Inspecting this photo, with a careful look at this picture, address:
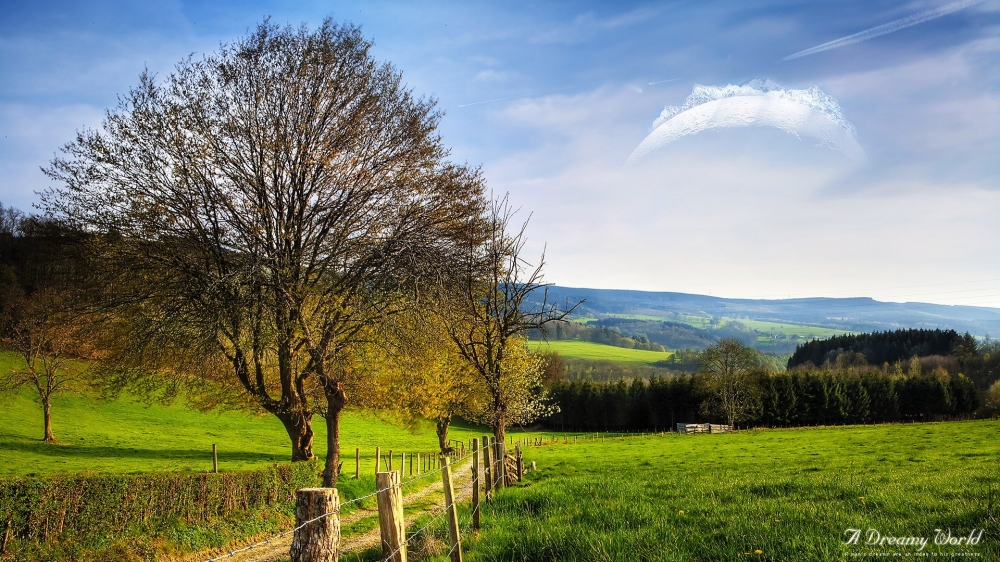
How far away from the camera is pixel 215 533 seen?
13.8 metres

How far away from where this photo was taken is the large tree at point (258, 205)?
48.7 ft

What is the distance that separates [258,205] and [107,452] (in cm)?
2181

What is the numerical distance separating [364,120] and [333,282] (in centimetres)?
491

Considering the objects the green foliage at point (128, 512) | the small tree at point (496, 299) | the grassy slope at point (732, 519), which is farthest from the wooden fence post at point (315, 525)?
the small tree at point (496, 299)

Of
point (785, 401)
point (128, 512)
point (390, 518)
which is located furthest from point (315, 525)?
point (785, 401)

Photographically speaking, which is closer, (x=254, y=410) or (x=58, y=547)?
(x=58, y=547)

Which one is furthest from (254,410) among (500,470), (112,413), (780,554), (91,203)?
(112,413)

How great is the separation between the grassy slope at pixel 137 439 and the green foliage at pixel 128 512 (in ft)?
20.5

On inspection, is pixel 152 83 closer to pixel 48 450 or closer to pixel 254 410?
pixel 254 410

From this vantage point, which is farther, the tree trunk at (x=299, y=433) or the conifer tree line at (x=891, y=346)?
the conifer tree line at (x=891, y=346)

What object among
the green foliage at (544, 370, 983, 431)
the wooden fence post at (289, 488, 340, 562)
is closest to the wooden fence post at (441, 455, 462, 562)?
the wooden fence post at (289, 488, 340, 562)

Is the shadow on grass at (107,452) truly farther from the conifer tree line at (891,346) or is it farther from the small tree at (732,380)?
the conifer tree line at (891,346)

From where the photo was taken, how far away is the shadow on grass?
90.2 feet

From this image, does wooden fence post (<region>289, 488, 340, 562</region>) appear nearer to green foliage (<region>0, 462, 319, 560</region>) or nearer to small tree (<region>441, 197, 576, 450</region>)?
green foliage (<region>0, 462, 319, 560</region>)
